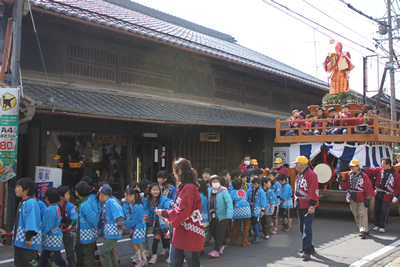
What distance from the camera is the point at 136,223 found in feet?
21.2

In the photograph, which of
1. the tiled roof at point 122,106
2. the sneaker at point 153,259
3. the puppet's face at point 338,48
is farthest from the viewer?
the puppet's face at point 338,48

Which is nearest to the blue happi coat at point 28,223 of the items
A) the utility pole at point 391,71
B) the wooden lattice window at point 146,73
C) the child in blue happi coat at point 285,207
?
the child in blue happi coat at point 285,207

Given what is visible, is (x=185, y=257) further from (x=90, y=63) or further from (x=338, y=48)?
(x=338, y=48)

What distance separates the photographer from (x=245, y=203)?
8.04 metres

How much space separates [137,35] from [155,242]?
6264 millimetres

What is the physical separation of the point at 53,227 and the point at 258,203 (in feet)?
14.9

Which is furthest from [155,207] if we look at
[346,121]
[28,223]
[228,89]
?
[228,89]

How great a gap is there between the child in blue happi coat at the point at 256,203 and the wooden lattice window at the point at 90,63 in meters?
5.80

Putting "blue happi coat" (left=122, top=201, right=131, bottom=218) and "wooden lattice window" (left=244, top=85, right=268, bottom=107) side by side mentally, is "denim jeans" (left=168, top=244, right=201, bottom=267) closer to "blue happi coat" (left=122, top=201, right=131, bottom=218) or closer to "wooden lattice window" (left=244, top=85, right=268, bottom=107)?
"blue happi coat" (left=122, top=201, right=131, bottom=218)

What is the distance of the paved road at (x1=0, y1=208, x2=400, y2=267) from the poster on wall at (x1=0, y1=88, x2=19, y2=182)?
1.73 meters

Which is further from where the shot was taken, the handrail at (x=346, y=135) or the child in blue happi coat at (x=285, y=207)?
the handrail at (x=346, y=135)

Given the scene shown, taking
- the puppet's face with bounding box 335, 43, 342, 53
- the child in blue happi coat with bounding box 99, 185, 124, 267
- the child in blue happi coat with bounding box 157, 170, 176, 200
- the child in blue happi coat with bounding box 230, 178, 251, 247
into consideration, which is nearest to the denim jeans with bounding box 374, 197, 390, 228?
the child in blue happi coat with bounding box 230, 178, 251, 247

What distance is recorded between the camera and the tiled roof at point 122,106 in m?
8.73

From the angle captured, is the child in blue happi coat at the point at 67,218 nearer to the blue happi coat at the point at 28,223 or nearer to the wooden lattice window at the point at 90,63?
the blue happi coat at the point at 28,223
